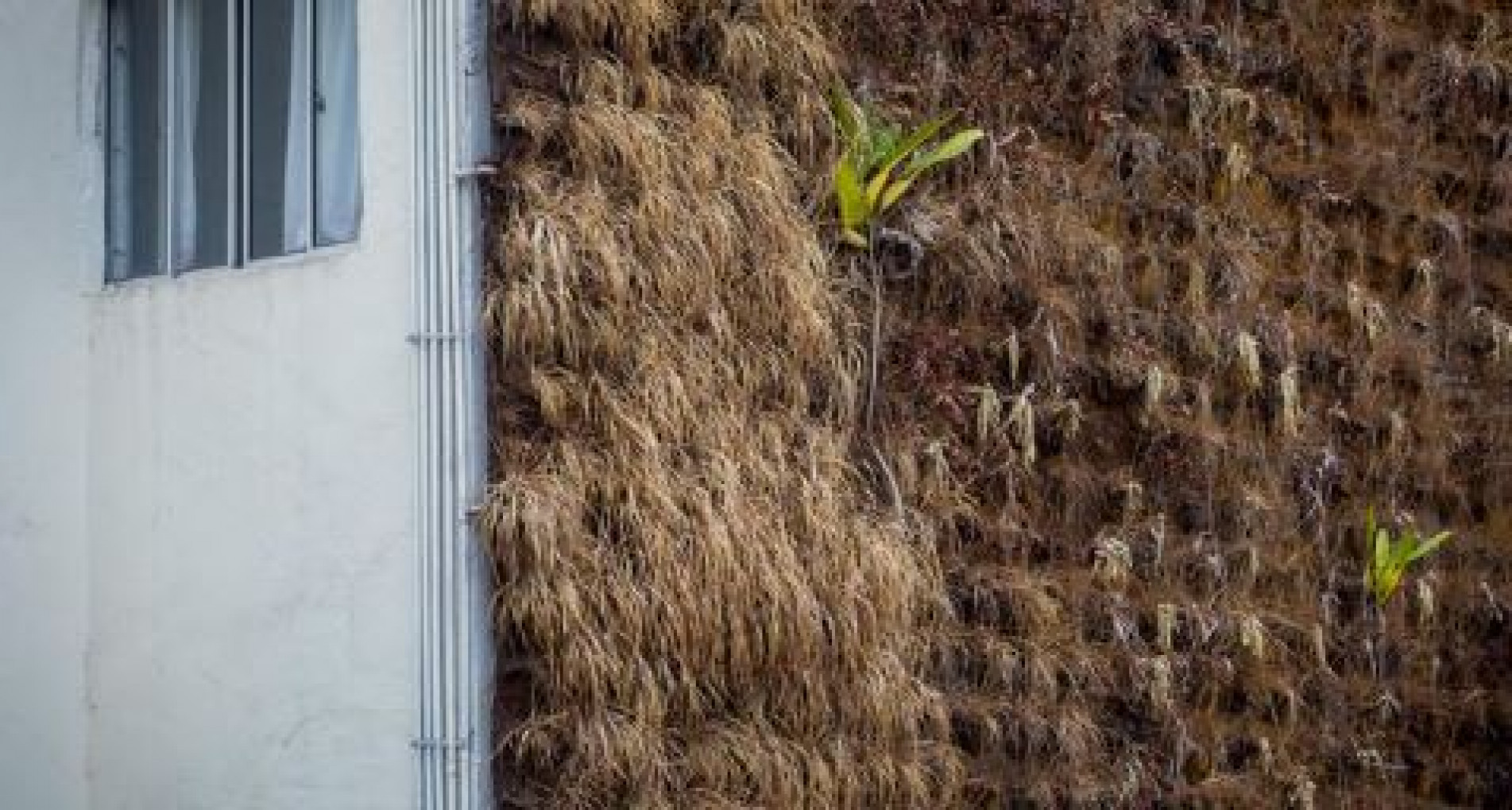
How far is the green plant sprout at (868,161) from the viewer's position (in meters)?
6.10

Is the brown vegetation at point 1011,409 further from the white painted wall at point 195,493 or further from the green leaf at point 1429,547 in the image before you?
the white painted wall at point 195,493

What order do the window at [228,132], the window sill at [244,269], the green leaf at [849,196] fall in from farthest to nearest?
the green leaf at [849,196]
the window at [228,132]
the window sill at [244,269]

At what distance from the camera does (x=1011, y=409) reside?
656cm

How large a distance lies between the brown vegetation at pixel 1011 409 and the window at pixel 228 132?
2.44 feet

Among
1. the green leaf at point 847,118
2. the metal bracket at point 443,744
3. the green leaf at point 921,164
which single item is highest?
the green leaf at point 847,118

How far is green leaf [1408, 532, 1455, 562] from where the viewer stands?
7.75 metres

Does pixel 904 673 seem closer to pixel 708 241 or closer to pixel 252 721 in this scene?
pixel 708 241

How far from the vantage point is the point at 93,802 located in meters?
6.42

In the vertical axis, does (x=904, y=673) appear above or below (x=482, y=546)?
below

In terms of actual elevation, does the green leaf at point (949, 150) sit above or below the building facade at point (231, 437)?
above

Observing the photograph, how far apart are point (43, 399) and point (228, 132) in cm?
116

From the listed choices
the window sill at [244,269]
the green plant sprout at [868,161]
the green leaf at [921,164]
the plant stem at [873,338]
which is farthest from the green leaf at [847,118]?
the window sill at [244,269]

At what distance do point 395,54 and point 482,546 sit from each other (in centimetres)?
151

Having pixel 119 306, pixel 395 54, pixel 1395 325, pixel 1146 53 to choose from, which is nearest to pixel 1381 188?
pixel 1395 325
